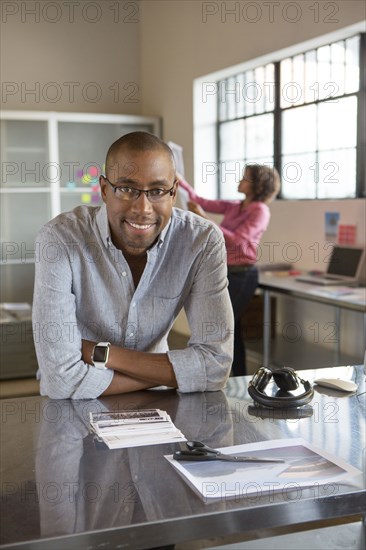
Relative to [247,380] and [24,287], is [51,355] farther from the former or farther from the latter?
[24,287]

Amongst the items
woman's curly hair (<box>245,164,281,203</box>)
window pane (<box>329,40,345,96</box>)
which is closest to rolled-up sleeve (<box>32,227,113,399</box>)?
woman's curly hair (<box>245,164,281,203</box>)

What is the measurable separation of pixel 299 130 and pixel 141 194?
11.3ft

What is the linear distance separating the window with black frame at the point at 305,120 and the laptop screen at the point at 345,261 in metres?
0.40

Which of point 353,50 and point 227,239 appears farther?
point 353,50

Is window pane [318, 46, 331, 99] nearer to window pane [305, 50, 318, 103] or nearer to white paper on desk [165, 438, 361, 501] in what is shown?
window pane [305, 50, 318, 103]

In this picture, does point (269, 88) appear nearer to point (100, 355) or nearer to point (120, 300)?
point (120, 300)

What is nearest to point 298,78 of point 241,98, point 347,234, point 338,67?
point 338,67

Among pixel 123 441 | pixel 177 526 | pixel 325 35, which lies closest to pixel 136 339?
pixel 123 441

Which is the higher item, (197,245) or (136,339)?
(197,245)

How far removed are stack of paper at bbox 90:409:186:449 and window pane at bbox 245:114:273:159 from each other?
4.02 metres

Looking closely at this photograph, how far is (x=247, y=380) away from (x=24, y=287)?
4.28 metres

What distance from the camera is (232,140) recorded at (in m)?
5.82

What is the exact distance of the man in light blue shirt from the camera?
1.75 meters

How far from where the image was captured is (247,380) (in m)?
1.89
